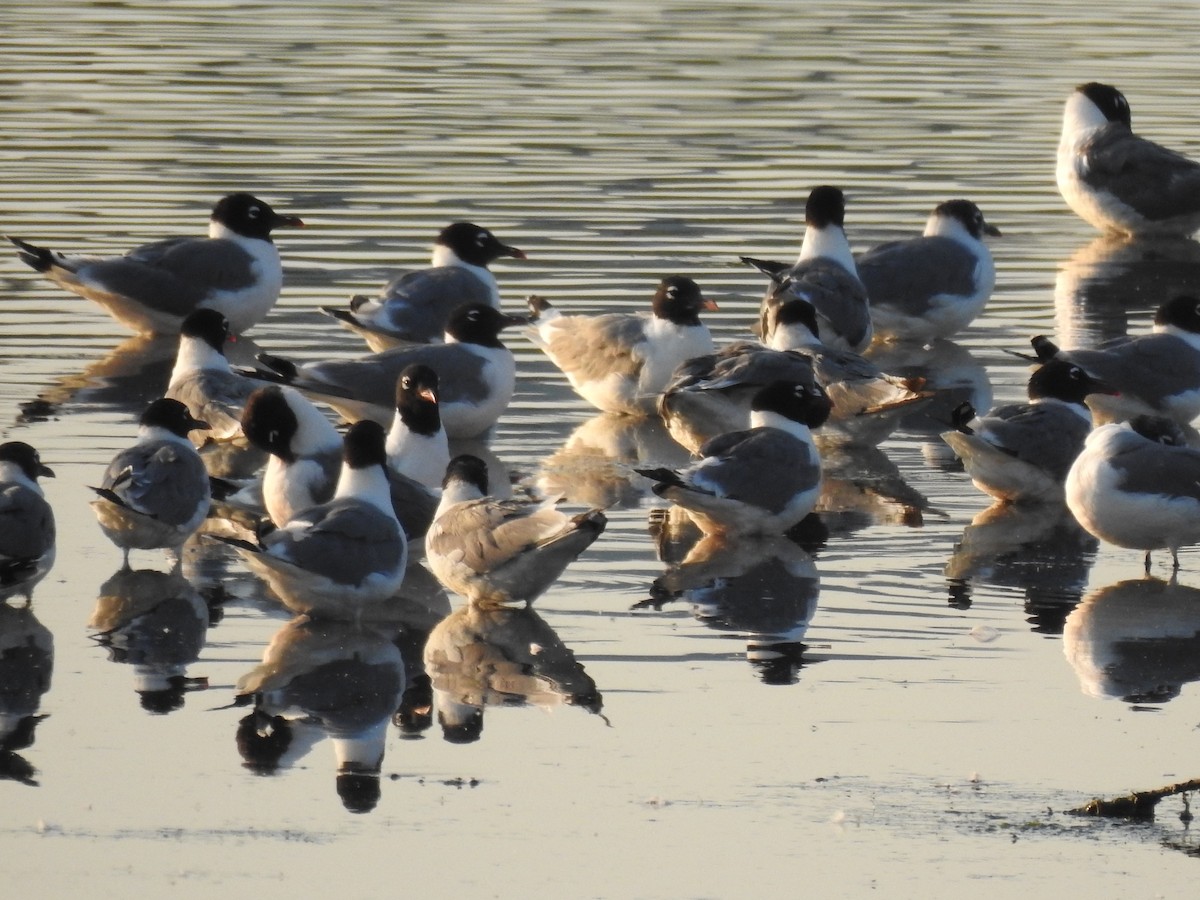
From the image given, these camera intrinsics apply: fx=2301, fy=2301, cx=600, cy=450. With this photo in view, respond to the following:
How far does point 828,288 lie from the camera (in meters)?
15.7

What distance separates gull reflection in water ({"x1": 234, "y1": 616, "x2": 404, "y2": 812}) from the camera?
820 centimetres

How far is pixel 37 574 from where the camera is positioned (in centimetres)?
989

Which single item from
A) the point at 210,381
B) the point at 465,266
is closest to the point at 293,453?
the point at 210,381

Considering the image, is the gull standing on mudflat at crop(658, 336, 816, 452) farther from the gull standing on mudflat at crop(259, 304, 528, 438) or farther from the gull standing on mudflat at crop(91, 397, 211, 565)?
the gull standing on mudflat at crop(91, 397, 211, 565)

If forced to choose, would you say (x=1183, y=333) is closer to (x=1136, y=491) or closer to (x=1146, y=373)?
(x=1146, y=373)

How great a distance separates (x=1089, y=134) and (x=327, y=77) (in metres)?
11.0

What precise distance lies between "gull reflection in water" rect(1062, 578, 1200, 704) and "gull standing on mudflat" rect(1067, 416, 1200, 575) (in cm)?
25

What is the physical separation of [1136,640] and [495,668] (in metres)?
2.74

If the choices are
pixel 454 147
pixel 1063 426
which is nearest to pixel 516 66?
pixel 454 147

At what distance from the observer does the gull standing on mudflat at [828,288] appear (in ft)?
51.0

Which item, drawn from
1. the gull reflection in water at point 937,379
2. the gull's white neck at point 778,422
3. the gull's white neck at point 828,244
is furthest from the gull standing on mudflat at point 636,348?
the gull's white neck at point 778,422

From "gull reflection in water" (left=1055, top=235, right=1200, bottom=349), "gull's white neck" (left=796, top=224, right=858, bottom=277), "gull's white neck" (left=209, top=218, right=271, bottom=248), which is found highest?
"gull's white neck" (left=796, top=224, right=858, bottom=277)

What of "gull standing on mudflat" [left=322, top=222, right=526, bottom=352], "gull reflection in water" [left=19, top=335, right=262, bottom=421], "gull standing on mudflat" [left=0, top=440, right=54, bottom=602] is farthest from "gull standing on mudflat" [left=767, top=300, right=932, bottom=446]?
"gull standing on mudflat" [left=0, top=440, right=54, bottom=602]

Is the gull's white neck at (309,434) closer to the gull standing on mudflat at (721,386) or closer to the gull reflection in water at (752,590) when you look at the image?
the gull reflection in water at (752,590)
